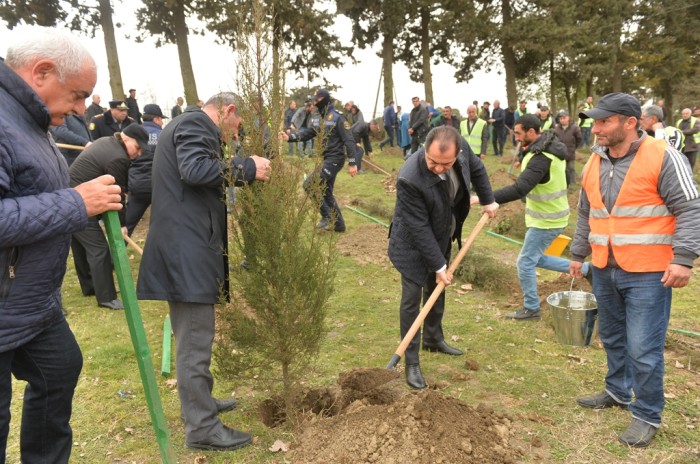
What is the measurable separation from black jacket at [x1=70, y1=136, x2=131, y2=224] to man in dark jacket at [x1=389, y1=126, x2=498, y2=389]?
10.5 feet

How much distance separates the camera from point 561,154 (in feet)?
17.1

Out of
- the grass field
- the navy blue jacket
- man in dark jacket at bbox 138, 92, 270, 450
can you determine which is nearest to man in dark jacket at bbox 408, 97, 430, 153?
the grass field

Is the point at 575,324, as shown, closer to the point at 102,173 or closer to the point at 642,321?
the point at 642,321

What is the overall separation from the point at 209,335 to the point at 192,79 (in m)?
16.9

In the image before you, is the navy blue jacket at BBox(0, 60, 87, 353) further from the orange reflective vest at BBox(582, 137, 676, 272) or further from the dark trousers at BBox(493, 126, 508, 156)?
the dark trousers at BBox(493, 126, 508, 156)

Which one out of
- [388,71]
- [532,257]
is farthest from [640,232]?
[388,71]

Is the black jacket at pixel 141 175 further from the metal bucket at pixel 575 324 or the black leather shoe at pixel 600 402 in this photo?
the black leather shoe at pixel 600 402

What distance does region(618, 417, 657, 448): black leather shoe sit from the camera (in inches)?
131

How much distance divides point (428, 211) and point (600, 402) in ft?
6.38

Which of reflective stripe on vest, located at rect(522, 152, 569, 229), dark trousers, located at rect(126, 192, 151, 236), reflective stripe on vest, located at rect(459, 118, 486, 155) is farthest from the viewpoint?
reflective stripe on vest, located at rect(459, 118, 486, 155)

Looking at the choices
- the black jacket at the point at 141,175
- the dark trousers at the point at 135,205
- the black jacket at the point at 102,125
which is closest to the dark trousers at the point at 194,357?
the black jacket at the point at 141,175

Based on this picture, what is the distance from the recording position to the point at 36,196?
6.87 ft

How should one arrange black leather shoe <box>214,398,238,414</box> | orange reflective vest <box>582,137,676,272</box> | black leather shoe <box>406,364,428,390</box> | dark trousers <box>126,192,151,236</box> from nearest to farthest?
1. orange reflective vest <box>582,137,676,272</box>
2. black leather shoe <box>214,398,238,414</box>
3. black leather shoe <box>406,364,428,390</box>
4. dark trousers <box>126,192,151,236</box>

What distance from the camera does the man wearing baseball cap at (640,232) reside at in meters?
3.04
